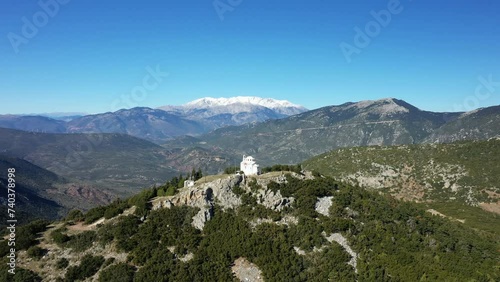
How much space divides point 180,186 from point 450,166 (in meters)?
119

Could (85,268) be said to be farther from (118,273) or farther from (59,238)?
(59,238)

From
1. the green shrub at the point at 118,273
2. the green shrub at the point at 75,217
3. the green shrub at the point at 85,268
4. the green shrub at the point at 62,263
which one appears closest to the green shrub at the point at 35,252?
the green shrub at the point at 62,263

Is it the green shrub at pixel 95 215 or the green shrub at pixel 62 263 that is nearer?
the green shrub at pixel 62 263

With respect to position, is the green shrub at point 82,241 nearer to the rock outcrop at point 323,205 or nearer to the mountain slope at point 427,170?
the rock outcrop at point 323,205

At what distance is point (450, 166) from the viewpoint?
14900 centimetres

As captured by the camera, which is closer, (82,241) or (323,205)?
(82,241)

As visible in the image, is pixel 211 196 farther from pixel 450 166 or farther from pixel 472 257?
pixel 450 166

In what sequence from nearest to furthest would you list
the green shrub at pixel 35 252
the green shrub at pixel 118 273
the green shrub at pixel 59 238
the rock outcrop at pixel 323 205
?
the green shrub at pixel 118 273, the green shrub at pixel 35 252, the green shrub at pixel 59 238, the rock outcrop at pixel 323 205

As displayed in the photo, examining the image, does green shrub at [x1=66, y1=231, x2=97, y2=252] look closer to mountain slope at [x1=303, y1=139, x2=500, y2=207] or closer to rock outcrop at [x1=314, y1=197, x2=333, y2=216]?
rock outcrop at [x1=314, y1=197, x2=333, y2=216]

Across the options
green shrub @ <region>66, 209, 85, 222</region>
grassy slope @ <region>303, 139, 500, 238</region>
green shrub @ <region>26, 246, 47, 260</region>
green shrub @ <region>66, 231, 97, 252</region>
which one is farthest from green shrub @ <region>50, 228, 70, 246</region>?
grassy slope @ <region>303, 139, 500, 238</region>

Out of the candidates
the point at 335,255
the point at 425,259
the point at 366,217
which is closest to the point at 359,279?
the point at 335,255

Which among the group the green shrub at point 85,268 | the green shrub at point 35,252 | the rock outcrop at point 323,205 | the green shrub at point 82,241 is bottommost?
the green shrub at point 85,268

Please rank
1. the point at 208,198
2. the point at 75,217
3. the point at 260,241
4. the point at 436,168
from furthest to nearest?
the point at 436,168 → the point at 75,217 → the point at 208,198 → the point at 260,241

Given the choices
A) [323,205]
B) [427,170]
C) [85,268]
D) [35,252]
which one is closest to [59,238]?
[35,252]
